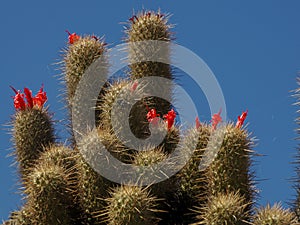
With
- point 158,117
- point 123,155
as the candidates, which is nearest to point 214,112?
point 158,117

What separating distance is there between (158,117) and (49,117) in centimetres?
145

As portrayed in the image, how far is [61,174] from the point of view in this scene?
791 cm

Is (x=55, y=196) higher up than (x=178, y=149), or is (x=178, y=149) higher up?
(x=178, y=149)

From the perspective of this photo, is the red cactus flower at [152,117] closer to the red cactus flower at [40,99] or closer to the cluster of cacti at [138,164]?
the cluster of cacti at [138,164]

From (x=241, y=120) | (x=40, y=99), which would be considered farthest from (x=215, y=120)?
(x=40, y=99)

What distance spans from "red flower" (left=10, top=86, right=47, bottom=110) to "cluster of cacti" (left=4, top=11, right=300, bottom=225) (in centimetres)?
1

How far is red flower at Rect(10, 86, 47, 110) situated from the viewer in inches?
359

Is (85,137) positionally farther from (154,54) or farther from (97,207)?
(154,54)

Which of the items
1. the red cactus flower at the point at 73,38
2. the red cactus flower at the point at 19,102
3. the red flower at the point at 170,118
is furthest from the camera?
the red cactus flower at the point at 73,38

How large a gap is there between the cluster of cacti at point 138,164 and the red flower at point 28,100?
0.01 m

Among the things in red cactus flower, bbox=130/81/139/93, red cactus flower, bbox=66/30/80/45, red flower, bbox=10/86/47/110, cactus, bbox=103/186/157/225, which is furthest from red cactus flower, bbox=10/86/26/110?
cactus, bbox=103/186/157/225

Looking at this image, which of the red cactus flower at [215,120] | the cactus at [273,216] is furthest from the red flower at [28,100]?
the cactus at [273,216]

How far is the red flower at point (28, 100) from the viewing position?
912 cm

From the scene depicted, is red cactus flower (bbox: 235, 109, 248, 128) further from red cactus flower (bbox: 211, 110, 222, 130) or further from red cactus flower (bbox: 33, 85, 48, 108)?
red cactus flower (bbox: 33, 85, 48, 108)
